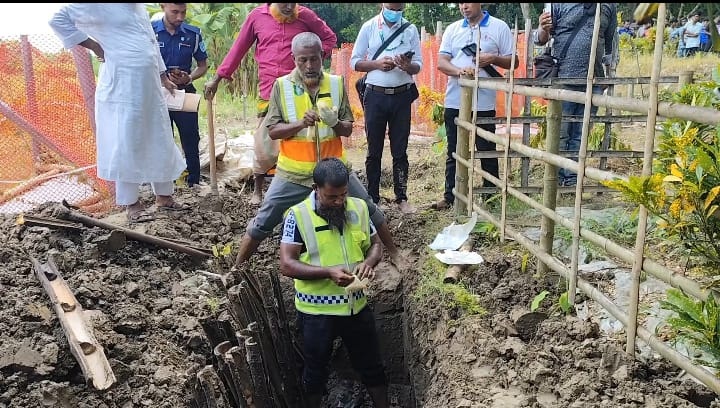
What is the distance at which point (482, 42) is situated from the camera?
5.45 m

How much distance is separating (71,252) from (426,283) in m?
2.49

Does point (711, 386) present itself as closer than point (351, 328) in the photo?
Yes

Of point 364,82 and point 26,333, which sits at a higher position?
point 364,82

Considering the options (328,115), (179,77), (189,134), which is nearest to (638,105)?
(328,115)

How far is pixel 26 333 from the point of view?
3365mm

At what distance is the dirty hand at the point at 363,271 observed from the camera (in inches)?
147

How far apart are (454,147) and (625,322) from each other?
127 inches

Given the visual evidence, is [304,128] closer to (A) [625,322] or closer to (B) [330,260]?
(B) [330,260]

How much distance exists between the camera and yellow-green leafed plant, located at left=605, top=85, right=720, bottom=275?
7.57ft

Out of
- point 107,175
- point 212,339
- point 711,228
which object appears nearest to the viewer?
point 711,228

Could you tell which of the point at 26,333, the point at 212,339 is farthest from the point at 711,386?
the point at 26,333

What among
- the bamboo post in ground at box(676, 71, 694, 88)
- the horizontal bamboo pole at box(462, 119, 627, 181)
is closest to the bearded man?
the horizontal bamboo pole at box(462, 119, 627, 181)

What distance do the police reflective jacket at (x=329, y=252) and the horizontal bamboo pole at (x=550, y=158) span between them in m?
1.16

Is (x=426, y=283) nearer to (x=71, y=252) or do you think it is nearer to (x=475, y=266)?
(x=475, y=266)
